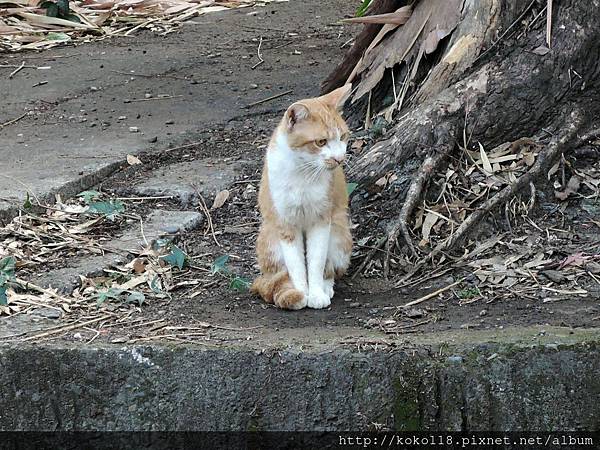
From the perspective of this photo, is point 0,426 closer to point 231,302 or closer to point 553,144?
point 231,302

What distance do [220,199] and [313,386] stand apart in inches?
74.2

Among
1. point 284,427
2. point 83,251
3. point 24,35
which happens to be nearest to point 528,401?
point 284,427

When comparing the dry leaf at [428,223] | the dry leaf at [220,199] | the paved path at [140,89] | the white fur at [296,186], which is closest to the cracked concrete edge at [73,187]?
the paved path at [140,89]

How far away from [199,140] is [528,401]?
3104mm

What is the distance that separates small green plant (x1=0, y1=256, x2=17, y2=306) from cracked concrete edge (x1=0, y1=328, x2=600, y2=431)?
1.51 feet

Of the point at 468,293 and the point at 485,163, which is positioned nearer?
the point at 468,293

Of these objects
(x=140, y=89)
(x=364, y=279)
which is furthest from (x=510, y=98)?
(x=140, y=89)

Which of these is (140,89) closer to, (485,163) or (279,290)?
(485,163)

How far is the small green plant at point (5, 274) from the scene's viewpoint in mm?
4035

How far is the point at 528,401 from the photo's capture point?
3.54 meters

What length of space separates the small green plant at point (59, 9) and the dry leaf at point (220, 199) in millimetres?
4552

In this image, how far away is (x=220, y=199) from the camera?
5.23m

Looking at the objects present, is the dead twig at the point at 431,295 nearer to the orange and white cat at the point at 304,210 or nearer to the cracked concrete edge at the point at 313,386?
the orange and white cat at the point at 304,210

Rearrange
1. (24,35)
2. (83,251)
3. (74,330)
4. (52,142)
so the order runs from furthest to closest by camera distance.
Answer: (24,35) → (52,142) → (83,251) → (74,330)
